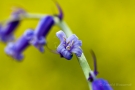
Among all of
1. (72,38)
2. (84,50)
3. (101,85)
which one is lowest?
(101,85)

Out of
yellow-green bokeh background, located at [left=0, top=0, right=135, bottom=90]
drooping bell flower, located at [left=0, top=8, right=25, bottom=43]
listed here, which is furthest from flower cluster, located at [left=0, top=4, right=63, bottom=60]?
yellow-green bokeh background, located at [left=0, top=0, right=135, bottom=90]

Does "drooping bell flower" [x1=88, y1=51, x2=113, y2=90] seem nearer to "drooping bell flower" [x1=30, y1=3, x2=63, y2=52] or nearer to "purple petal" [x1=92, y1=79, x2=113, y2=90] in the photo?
"purple petal" [x1=92, y1=79, x2=113, y2=90]

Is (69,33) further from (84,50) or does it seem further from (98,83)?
(84,50)

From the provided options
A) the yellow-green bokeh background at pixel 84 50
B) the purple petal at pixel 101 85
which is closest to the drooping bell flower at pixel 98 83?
the purple petal at pixel 101 85

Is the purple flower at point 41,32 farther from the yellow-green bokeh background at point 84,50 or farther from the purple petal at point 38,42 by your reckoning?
the yellow-green bokeh background at point 84,50

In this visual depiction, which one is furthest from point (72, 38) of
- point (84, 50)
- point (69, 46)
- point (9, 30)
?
point (84, 50)
